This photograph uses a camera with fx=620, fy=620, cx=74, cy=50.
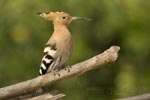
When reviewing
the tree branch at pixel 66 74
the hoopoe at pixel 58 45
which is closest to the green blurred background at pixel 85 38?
the hoopoe at pixel 58 45

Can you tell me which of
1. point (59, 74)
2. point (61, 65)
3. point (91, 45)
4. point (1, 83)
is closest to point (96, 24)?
point (91, 45)

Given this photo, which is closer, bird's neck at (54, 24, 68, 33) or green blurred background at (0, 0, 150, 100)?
bird's neck at (54, 24, 68, 33)

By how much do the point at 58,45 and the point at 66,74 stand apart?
58 cm

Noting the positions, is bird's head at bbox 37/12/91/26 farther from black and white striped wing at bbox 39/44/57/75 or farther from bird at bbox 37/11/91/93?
black and white striped wing at bbox 39/44/57/75

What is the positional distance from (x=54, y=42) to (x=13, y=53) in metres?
1.33

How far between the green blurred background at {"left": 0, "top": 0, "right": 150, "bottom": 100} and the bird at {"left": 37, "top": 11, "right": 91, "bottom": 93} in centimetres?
94

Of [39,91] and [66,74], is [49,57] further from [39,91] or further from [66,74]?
[66,74]

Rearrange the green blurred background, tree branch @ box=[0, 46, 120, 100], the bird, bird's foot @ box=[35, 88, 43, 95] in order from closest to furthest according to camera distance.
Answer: tree branch @ box=[0, 46, 120, 100] → bird's foot @ box=[35, 88, 43, 95] → the bird → the green blurred background

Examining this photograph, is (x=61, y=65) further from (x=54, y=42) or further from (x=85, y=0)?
(x=85, y=0)

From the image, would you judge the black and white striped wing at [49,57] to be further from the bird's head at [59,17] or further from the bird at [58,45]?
the bird's head at [59,17]

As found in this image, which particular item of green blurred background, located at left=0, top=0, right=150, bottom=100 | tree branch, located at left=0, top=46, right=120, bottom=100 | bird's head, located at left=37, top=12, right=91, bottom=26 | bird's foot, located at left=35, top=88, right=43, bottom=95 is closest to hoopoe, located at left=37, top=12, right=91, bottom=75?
bird's head, located at left=37, top=12, right=91, bottom=26

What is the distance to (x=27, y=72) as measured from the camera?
4.59 metres

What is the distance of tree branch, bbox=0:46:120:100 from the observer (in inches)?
105

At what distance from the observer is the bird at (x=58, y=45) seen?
327cm
